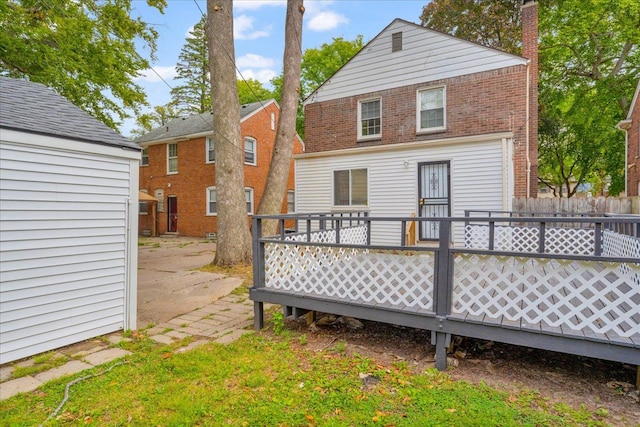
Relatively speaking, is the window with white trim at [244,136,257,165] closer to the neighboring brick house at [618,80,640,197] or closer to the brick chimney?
the brick chimney

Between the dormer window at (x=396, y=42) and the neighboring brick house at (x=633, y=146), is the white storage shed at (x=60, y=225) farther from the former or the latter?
the neighboring brick house at (x=633, y=146)

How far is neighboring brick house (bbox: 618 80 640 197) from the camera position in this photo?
12.6m

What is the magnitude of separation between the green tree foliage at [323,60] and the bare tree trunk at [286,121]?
14.2m

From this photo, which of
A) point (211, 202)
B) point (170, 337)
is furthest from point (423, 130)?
point (211, 202)

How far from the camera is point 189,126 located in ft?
58.3

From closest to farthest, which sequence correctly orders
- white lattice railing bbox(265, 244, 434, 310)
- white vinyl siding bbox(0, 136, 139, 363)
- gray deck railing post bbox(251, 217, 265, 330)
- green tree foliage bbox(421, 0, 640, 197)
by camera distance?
white vinyl siding bbox(0, 136, 139, 363), white lattice railing bbox(265, 244, 434, 310), gray deck railing post bbox(251, 217, 265, 330), green tree foliage bbox(421, 0, 640, 197)

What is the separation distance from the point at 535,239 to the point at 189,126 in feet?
53.2

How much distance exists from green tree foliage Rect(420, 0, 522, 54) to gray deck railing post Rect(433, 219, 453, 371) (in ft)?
53.6

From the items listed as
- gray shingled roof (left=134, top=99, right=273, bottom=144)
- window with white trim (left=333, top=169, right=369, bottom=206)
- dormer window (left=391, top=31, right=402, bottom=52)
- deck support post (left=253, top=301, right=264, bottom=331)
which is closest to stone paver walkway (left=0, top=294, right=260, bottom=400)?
deck support post (left=253, top=301, right=264, bottom=331)

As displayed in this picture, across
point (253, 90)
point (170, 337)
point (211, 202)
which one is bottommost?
point (170, 337)

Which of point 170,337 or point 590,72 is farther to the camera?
point 590,72

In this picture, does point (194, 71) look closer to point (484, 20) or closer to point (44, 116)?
point (484, 20)

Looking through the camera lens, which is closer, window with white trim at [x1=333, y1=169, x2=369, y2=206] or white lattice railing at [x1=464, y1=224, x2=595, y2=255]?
white lattice railing at [x1=464, y1=224, x2=595, y2=255]

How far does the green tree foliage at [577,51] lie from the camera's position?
14.9 metres
